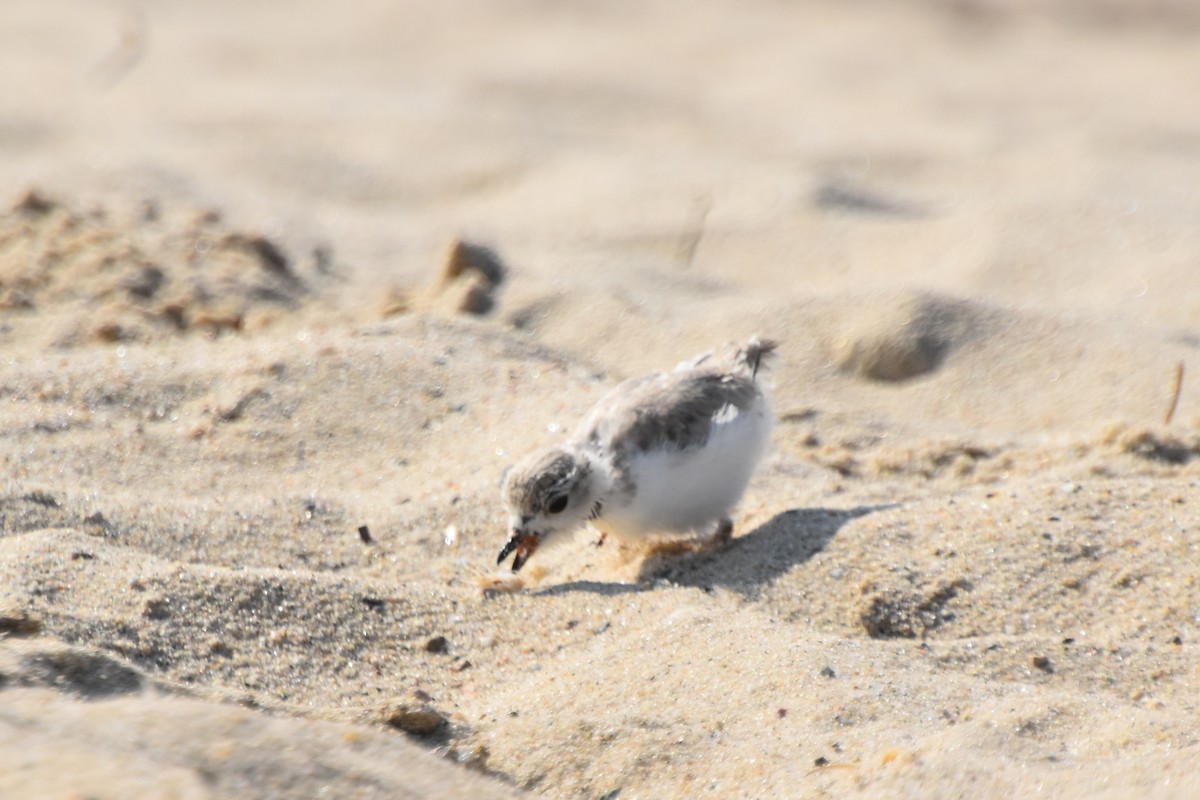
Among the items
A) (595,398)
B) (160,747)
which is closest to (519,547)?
(595,398)

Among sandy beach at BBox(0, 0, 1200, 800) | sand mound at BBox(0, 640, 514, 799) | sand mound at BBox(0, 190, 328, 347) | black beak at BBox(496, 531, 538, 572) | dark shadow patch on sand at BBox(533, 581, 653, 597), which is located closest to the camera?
sand mound at BBox(0, 640, 514, 799)

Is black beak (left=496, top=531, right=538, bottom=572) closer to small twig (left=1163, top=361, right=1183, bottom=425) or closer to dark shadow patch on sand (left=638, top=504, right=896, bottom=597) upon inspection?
dark shadow patch on sand (left=638, top=504, right=896, bottom=597)

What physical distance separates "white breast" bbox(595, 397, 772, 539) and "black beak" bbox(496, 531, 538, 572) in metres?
0.24

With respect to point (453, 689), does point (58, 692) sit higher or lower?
higher

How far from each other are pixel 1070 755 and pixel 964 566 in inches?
37.4

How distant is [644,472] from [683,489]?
0.13 meters

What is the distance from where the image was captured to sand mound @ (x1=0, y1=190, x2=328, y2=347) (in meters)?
5.50

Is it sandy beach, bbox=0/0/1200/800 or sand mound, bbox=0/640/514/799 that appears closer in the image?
sand mound, bbox=0/640/514/799

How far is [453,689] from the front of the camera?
321cm

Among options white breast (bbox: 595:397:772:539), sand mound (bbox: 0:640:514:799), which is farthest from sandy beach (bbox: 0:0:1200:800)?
white breast (bbox: 595:397:772:539)

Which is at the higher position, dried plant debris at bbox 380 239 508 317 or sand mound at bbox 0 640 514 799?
sand mound at bbox 0 640 514 799

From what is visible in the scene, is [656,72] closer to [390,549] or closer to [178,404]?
[178,404]

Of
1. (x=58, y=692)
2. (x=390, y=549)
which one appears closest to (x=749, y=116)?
(x=390, y=549)

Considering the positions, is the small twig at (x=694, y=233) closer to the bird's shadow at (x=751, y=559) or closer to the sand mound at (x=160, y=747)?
the bird's shadow at (x=751, y=559)
